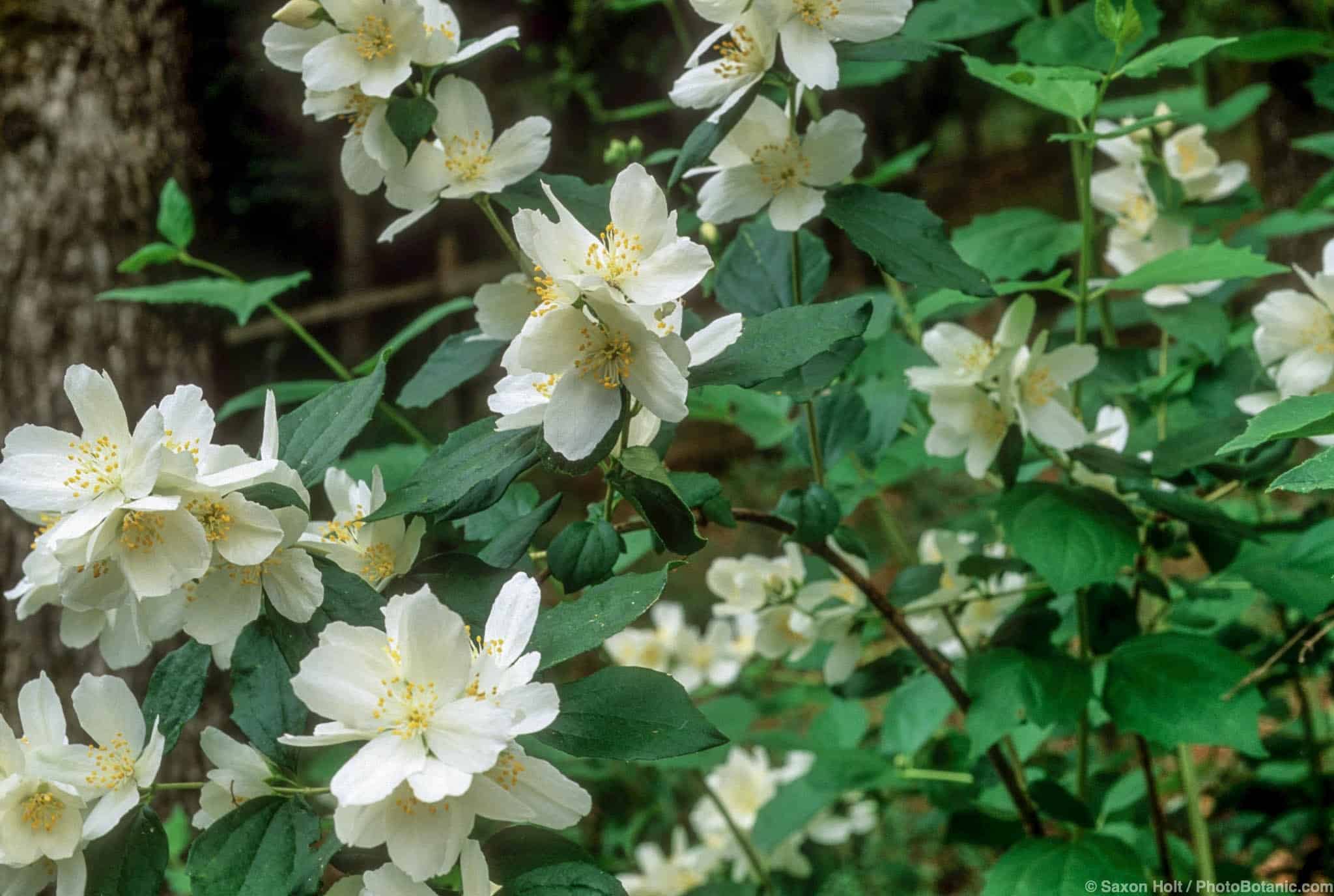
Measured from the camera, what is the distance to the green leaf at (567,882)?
0.61 m

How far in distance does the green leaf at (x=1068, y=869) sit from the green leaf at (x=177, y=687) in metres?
0.69

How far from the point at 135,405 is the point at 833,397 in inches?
66.1

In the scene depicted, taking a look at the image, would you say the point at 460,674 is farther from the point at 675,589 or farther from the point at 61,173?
the point at 675,589

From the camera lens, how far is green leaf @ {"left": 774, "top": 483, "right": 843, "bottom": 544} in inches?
34.8

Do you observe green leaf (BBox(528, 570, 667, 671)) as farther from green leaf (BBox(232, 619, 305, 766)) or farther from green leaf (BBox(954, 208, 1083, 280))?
green leaf (BBox(954, 208, 1083, 280))

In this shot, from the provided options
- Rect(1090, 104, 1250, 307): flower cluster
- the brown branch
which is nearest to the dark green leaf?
the brown branch

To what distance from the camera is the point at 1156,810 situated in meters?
1.14

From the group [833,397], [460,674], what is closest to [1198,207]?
[833,397]

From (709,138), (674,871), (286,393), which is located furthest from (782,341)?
(674,871)

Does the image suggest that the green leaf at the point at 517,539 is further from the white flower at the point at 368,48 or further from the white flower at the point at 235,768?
the white flower at the point at 368,48

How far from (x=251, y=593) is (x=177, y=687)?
120 millimetres

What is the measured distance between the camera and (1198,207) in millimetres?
1312

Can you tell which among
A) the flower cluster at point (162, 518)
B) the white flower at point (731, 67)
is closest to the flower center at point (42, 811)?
the flower cluster at point (162, 518)

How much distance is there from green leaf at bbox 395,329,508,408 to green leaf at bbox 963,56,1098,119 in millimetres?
467
